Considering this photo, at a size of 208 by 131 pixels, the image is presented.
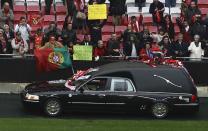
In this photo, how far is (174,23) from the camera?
2827cm

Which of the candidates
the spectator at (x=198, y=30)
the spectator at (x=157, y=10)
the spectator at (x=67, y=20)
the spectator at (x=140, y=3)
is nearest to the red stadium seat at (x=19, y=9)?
the spectator at (x=67, y=20)

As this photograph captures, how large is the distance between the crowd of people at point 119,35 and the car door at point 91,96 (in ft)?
12.0

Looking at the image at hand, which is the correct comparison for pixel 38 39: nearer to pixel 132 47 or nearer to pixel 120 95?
pixel 132 47

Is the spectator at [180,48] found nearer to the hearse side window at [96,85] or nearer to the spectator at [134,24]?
the spectator at [134,24]

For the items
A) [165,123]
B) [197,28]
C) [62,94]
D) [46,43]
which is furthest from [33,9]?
[165,123]

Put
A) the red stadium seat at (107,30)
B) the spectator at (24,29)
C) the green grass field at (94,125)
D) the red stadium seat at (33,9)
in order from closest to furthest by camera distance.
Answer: the green grass field at (94,125) < the spectator at (24,29) < the red stadium seat at (107,30) < the red stadium seat at (33,9)

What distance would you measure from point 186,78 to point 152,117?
5.45ft

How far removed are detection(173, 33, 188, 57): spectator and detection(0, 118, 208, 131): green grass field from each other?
463cm

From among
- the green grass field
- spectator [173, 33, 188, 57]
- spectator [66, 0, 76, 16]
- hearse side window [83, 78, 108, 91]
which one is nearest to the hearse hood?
hearse side window [83, 78, 108, 91]

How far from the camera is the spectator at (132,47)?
24406 mm

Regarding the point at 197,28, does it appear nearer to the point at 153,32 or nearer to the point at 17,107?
the point at 153,32

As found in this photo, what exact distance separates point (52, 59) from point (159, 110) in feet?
17.4

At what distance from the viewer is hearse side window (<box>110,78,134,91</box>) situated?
20500 mm

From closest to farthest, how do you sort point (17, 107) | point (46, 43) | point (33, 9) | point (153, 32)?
point (17, 107) → point (46, 43) → point (153, 32) → point (33, 9)
